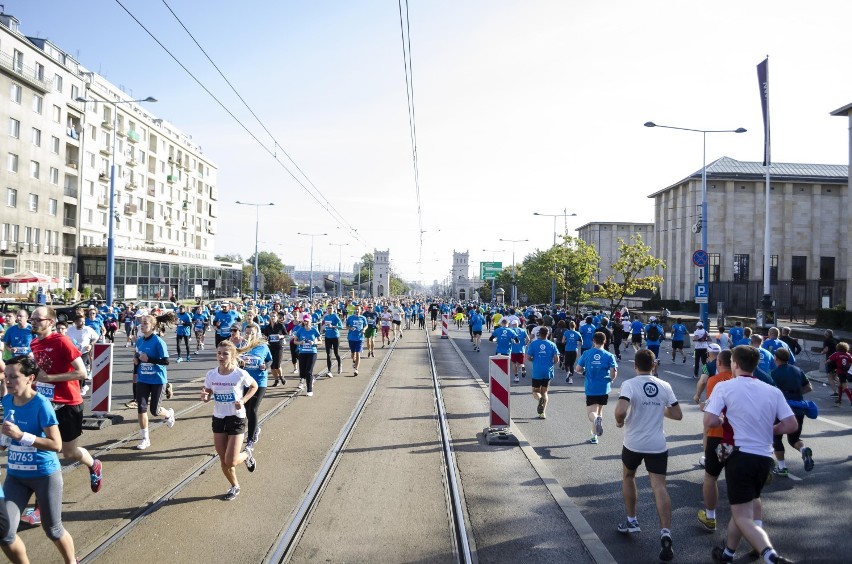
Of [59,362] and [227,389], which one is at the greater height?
[59,362]

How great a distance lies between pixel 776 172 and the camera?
55.4 meters

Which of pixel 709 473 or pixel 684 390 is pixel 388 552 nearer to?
pixel 709 473

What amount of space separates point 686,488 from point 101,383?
8.33 m

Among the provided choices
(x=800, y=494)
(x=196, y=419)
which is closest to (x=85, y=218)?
(x=196, y=419)

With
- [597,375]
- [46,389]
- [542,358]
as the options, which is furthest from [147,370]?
[542,358]

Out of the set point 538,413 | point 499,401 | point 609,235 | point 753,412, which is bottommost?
point 538,413

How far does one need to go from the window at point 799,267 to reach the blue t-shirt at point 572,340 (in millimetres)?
45079

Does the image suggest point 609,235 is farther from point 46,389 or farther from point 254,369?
point 46,389

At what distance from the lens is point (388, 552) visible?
5156 mm

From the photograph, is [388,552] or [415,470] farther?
[415,470]

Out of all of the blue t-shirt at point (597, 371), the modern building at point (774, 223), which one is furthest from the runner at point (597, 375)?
the modern building at point (774, 223)

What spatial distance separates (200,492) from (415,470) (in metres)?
2.43

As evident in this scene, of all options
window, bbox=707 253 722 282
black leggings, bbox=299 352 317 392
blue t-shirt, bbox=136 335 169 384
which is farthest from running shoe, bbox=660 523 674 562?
window, bbox=707 253 722 282

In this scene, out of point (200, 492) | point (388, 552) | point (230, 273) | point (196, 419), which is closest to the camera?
point (388, 552)
